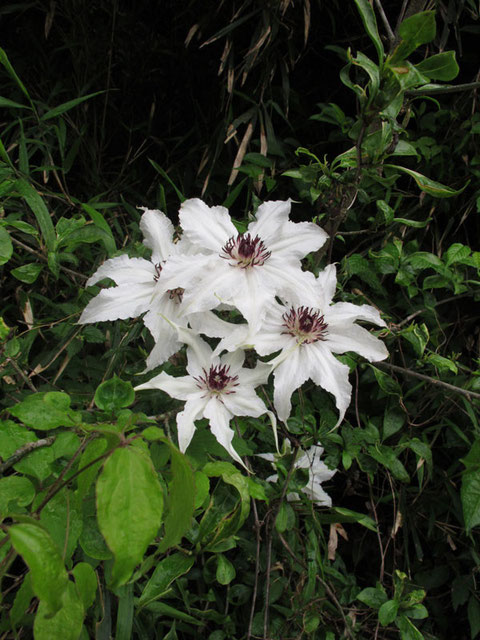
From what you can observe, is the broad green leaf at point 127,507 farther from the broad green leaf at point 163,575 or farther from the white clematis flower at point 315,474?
the white clematis flower at point 315,474

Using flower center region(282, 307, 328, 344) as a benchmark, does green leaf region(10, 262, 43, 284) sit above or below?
above

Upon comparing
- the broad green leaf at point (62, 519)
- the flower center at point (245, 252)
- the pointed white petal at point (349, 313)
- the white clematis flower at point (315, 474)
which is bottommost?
the white clematis flower at point (315, 474)

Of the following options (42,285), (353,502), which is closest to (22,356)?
(42,285)

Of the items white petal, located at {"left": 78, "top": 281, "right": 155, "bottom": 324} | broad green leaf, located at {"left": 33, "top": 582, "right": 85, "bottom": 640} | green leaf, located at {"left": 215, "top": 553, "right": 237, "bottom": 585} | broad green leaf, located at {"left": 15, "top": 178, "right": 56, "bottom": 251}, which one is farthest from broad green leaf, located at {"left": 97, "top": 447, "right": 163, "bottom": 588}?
broad green leaf, located at {"left": 15, "top": 178, "right": 56, "bottom": 251}

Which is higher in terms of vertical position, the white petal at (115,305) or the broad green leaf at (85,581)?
the white petal at (115,305)

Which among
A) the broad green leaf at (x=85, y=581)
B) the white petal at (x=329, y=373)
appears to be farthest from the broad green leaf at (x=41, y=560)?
the white petal at (x=329, y=373)

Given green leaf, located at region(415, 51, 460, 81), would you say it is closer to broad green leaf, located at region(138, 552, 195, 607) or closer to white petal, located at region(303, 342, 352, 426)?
white petal, located at region(303, 342, 352, 426)
